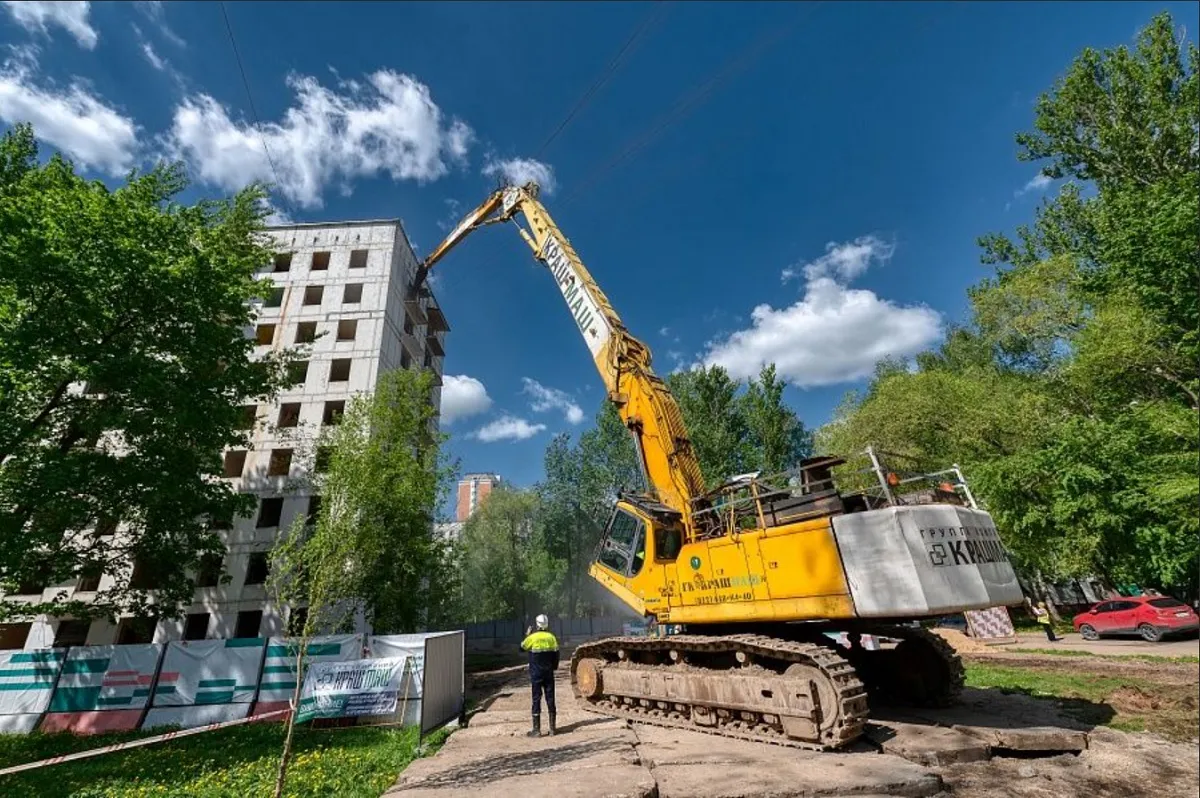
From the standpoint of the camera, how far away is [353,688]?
11227 millimetres

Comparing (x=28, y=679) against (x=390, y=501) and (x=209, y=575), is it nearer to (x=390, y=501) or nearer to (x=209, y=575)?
(x=390, y=501)

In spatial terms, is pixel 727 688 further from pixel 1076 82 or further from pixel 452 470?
pixel 1076 82

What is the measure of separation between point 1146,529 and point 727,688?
15.8 m

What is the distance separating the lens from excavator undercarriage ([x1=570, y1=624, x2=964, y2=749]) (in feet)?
22.0

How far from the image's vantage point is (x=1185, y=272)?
1519cm

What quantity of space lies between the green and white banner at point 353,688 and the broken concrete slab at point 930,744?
9202mm

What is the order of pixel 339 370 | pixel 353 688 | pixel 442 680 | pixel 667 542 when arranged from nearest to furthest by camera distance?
pixel 667 542 → pixel 442 680 → pixel 353 688 → pixel 339 370

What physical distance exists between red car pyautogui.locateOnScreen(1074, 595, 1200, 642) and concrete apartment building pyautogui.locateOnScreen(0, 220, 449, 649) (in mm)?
30837

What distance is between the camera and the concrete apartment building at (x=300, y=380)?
22406 mm

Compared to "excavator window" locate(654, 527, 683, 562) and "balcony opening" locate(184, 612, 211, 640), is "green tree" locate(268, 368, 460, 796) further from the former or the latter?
"excavator window" locate(654, 527, 683, 562)

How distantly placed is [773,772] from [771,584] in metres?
2.29

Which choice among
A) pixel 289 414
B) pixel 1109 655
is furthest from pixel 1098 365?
pixel 289 414

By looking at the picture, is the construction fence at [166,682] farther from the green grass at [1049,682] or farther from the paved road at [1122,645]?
the paved road at [1122,645]

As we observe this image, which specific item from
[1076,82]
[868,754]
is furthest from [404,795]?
[1076,82]
